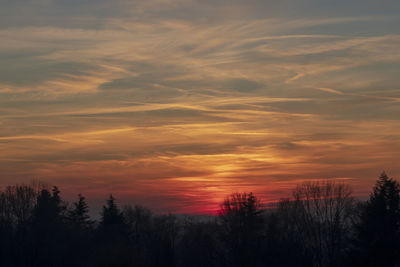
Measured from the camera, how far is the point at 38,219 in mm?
105250

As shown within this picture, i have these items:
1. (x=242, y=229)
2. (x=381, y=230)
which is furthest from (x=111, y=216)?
(x=381, y=230)

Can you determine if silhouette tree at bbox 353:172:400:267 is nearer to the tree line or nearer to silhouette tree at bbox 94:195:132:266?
the tree line

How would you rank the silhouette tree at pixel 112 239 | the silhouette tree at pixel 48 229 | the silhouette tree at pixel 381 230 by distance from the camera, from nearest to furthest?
the silhouette tree at pixel 381 230
the silhouette tree at pixel 112 239
the silhouette tree at pixel 48 229

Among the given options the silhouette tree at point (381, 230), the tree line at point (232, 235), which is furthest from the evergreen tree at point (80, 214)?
the silhouette tree at point (381, 230)

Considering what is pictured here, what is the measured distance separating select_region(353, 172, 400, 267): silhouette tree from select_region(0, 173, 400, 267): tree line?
12cm

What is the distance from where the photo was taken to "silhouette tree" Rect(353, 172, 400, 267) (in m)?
63.6

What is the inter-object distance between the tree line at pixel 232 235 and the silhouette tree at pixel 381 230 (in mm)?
Answer: 117

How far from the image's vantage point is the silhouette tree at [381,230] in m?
63.6

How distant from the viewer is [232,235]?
95562mm

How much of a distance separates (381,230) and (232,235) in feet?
118

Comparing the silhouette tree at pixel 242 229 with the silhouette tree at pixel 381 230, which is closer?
the silhouette tree at pixel 381 230

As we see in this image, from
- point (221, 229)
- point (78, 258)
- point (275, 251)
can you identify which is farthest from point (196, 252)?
point (78, 258)

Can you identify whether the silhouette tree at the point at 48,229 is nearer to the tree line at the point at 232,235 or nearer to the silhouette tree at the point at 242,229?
the tree line at the point at 232,235

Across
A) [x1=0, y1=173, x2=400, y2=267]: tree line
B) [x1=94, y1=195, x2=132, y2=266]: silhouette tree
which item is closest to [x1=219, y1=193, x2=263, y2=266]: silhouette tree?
[x1=0, y1=173, x2=400, y2=267]: tree line
